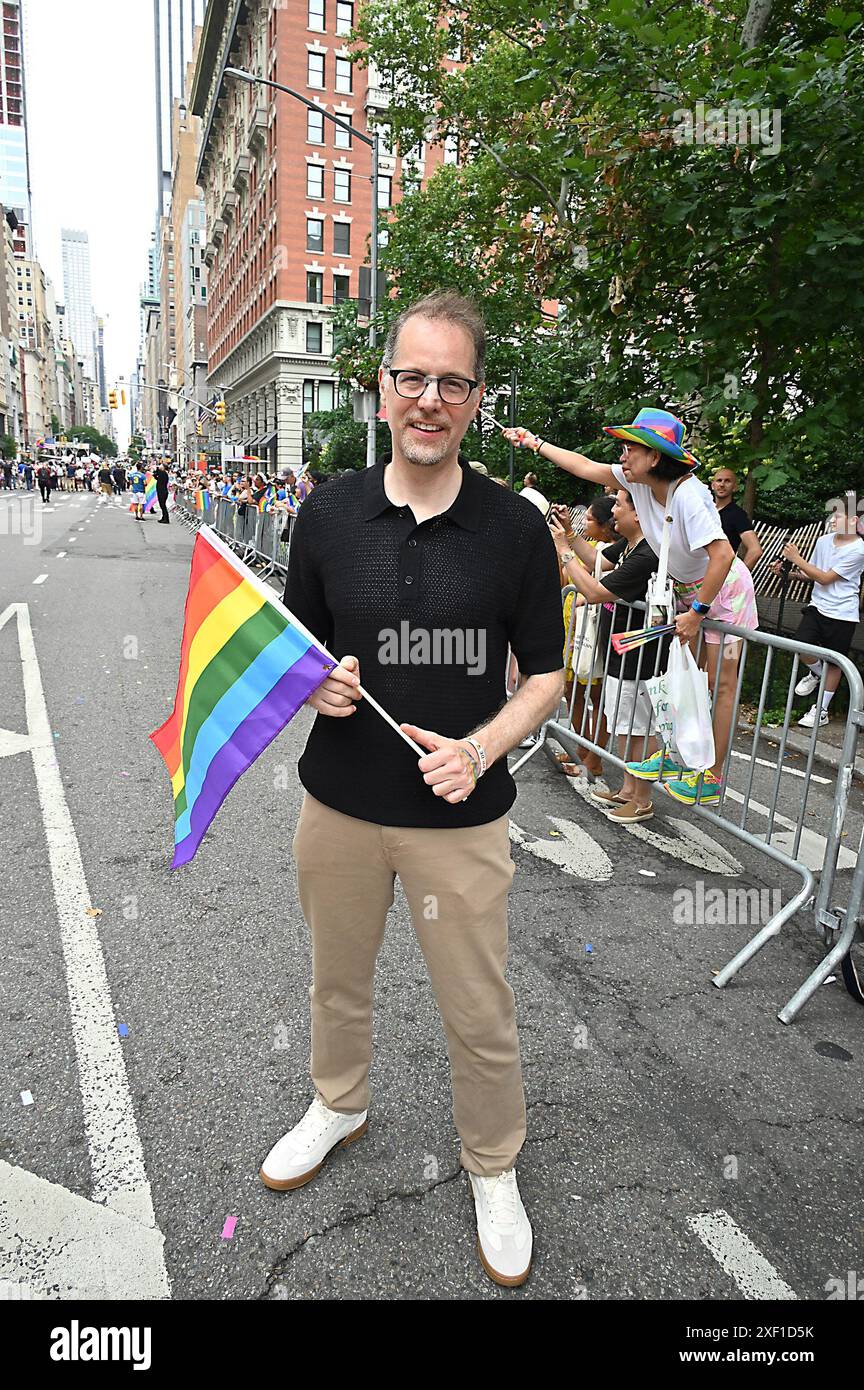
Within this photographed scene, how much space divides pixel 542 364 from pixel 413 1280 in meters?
20.5

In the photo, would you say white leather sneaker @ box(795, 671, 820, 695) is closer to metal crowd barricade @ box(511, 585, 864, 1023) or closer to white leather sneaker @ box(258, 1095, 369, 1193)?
metal crowd barricade @ box(511, 585, 864, 1023)

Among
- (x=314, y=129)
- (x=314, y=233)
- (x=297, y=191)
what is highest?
(x=314, y=129)

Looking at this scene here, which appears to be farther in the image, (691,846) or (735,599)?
(735,599)

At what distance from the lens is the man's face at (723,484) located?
306 inches

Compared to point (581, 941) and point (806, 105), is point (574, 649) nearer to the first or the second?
point (581, 941)

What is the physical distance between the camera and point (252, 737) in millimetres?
2436

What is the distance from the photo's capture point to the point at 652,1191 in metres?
2.58

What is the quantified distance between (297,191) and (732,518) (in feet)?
172

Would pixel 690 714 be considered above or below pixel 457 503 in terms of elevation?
below

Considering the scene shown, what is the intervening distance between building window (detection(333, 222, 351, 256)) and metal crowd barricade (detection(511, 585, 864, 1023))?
53.1 meters

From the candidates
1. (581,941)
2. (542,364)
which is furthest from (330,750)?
(542,364)

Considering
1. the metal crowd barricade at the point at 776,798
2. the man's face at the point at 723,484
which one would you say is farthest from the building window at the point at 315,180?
the metal crowd barricade at the point at 776,798

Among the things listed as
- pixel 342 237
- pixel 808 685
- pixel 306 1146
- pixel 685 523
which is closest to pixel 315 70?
pixel 342 237

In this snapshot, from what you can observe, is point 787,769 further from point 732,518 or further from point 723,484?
point 723,484
